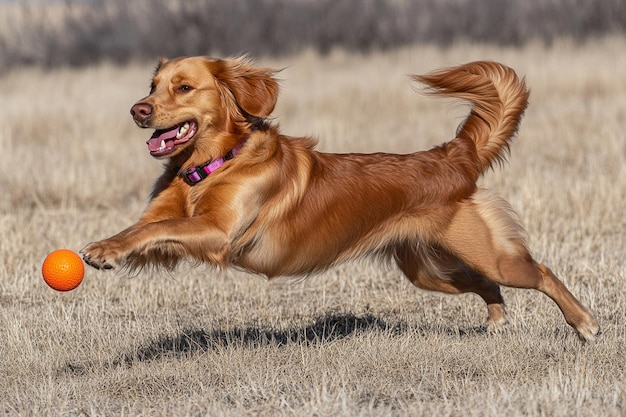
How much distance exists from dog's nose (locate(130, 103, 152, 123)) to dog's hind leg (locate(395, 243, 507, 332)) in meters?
1.67

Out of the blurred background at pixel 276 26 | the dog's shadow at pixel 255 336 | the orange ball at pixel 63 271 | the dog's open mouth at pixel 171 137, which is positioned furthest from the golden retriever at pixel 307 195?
the blurred background at pixel 276 26

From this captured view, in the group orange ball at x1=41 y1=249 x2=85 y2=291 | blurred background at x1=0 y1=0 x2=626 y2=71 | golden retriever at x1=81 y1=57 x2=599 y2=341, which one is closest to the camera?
orange ball at x1=41 y1=249 x2=85 y2=291

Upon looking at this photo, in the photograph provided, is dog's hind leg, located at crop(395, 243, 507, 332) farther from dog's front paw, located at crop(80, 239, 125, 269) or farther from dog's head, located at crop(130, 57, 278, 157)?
dog's front paw, located at crop(80, 239, 125, 269)

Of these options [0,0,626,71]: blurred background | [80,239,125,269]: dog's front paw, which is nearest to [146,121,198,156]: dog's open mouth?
[80,239,125,269]: dog's front paw

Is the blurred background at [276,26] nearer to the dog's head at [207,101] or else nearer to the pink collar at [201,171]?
the dog's head at [207,101]

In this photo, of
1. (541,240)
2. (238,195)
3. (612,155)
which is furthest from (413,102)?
(238,195)

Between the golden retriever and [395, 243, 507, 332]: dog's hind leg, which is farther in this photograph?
[395, 243, 507, 332]: dog's hind leg

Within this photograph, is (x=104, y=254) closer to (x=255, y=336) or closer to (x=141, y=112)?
(x=141, y=112)

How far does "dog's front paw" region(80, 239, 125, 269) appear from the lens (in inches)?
160

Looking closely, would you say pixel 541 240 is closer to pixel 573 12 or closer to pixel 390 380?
pixel 390 380

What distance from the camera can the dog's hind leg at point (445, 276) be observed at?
550cm

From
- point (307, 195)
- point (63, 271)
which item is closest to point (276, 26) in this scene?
point (307, 195)

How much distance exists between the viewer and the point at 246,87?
4.82 metres

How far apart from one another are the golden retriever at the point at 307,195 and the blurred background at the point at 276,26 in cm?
1536
